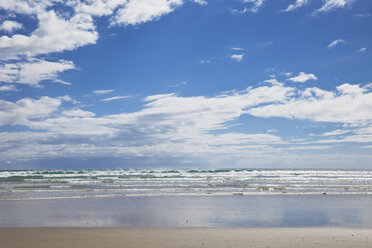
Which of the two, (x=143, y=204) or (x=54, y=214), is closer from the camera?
(x=54, y=214)

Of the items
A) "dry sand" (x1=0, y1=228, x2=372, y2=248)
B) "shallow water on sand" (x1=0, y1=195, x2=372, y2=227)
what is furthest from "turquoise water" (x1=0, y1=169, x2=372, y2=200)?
"dry sand" (x1=0, y1=228, x2=372, y2=248)

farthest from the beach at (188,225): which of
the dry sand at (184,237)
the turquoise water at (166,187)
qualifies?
the turquoise water at (166,187)

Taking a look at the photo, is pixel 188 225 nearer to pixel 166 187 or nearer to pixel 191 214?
pixel 191 214

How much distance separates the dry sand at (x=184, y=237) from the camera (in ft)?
32.2

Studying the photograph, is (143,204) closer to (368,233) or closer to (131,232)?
(131,232)

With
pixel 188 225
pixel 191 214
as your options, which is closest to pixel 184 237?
pixel 188 225

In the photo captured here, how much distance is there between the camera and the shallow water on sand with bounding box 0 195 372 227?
14.2m

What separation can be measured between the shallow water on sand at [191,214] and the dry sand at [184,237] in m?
1.76

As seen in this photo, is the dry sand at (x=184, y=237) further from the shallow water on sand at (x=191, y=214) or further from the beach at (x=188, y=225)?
the shallow water on sand at (x=191, y=214)

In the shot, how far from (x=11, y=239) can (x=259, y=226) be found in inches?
378

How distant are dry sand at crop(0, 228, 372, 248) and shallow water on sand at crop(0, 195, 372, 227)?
69.3 inches

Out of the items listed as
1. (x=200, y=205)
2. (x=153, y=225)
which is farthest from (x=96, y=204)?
(x=153, y=225)

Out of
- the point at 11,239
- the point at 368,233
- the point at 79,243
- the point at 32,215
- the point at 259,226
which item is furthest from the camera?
the point at 32,215

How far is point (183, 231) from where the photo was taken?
39.0ft
